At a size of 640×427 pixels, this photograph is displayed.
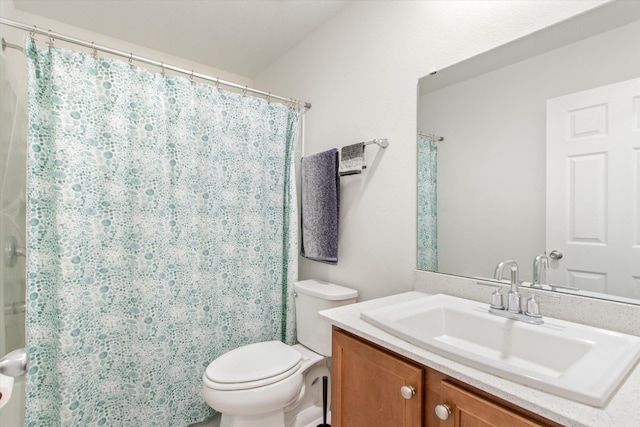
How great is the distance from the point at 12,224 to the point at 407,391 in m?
1.88

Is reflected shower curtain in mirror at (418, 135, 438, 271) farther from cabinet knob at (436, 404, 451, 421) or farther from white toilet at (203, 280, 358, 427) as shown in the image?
cabinet knob at (436, 404, 451, 421)

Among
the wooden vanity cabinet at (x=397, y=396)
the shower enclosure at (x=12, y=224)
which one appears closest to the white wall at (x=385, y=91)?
the wooden vanity cabinet at (x=397, y=396)

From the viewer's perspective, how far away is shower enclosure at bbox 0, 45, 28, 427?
1303 millimetres

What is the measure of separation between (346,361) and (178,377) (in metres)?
1.10

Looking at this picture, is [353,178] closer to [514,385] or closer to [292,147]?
[292,147]

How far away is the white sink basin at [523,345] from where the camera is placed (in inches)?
23.9

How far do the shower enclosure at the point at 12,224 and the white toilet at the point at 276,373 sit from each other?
2.63ft

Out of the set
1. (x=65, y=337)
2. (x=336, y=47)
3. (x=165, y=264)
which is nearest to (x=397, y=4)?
(x=336, y=47)

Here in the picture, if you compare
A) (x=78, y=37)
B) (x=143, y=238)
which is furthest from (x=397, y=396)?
(x=78, y=37)

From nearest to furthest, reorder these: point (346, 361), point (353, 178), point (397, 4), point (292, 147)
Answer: point (346, 361) < point (397, 4) < point (353, 178) < point (292, 147)

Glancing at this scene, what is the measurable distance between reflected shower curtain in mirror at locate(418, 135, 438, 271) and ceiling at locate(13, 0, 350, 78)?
1.11 meters

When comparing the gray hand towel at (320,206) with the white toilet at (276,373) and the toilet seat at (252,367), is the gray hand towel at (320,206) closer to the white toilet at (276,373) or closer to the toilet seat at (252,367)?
the white toilet at (276,373)

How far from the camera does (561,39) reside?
1.03 metres

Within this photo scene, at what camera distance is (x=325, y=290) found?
1.72m
